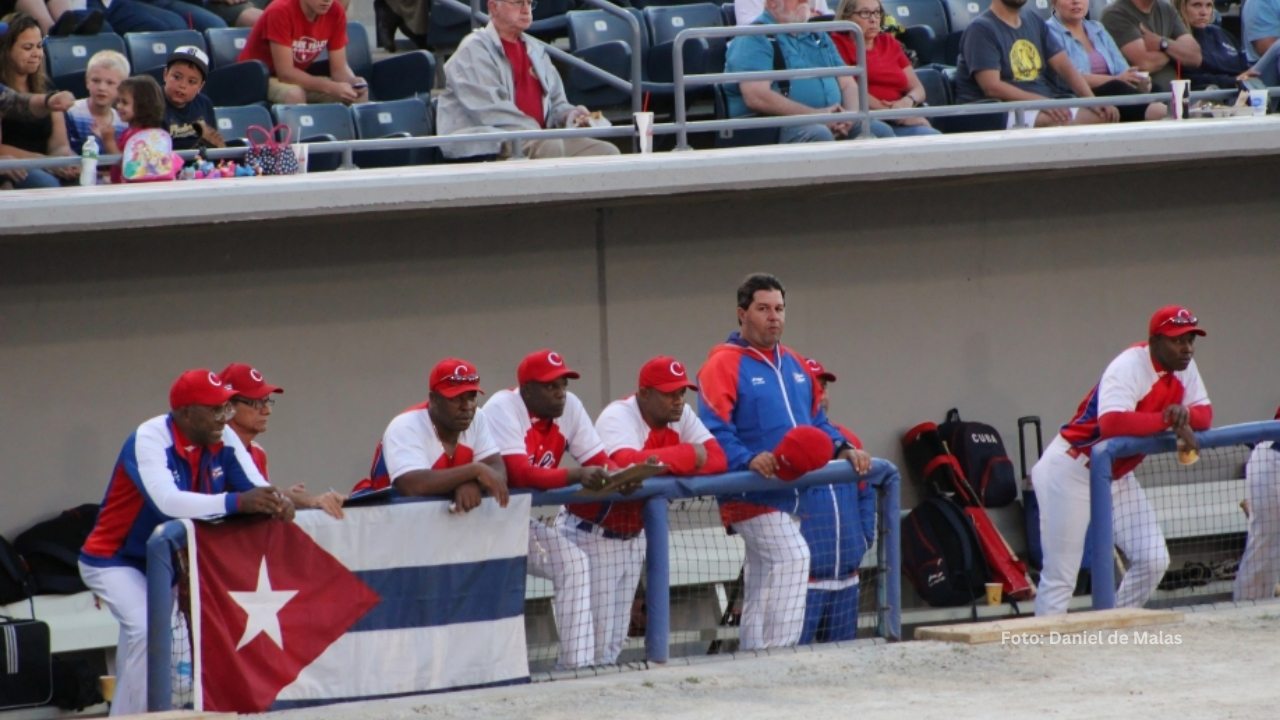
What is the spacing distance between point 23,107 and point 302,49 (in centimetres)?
162

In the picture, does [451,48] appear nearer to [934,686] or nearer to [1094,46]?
[1094,46]

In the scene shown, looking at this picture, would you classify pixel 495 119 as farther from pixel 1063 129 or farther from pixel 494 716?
pixel 494 716

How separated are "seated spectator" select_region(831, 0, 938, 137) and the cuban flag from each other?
4.45m

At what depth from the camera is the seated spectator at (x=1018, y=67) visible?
1038cm

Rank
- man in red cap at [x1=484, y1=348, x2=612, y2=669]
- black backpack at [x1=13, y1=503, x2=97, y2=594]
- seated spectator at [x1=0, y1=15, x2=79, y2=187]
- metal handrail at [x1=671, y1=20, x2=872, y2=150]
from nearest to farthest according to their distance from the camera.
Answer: man in red cap at [x1=484, y1=348, x2=612, y2=669], black backpack at [x1=13, y1=503, x2=97, y2=594], seated spectator at [x1=0, y1=15, x2=79, y2=187], metal handrail at [x1=671, y1=20, x2=872, y2=150]

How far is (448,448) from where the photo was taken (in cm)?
693

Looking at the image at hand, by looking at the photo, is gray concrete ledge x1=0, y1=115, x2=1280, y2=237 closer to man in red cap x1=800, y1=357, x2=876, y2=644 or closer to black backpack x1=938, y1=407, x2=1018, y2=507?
black backpack x1=938, y1=407, x2=1018, y2=507

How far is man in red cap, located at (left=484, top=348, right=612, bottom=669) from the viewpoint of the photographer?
683 centimetres

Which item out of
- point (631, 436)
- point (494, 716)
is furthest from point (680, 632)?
point (494, 716)

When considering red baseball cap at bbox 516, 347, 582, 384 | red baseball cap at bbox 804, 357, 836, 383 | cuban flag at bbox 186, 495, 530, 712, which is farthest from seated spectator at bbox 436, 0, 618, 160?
cuban flag at bbox 186, 495, 530, 712

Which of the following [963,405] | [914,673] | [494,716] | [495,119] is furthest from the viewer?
[963,405]

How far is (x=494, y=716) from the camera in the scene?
615 centimetres

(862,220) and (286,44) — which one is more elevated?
(286,44)

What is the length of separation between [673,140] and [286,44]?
7.98ft
